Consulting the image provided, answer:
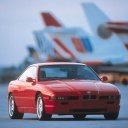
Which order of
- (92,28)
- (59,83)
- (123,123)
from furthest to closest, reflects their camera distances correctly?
(92,28), (59,83), (123,123)

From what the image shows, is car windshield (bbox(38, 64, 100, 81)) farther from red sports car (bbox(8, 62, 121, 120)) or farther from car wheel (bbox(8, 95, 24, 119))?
car wheel (bbox(8, 95, 24, 119))

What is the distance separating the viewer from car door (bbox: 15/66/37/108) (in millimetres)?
17719

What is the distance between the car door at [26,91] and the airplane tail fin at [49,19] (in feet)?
241

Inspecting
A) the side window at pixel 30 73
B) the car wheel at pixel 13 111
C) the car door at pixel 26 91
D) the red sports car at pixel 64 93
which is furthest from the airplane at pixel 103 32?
the red sports car at pixel 64 93

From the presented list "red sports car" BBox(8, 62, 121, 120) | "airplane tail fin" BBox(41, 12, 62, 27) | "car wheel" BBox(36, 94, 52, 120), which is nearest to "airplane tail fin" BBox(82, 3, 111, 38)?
"airplane tail fin" BBox(41, 12, 62, 27)

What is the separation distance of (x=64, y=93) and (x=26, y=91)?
4.81 feet

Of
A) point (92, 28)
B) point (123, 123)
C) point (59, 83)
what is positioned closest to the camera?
point (123, 123)

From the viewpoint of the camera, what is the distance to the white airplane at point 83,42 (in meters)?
84.5

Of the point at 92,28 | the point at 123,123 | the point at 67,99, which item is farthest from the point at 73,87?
the point at 92,28

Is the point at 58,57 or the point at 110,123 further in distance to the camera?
the point at 58,57

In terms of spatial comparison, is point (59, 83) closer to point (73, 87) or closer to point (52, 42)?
point (73, 87)

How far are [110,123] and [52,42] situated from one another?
2959 inches

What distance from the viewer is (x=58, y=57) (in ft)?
285

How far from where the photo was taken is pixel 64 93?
16.8 meters
